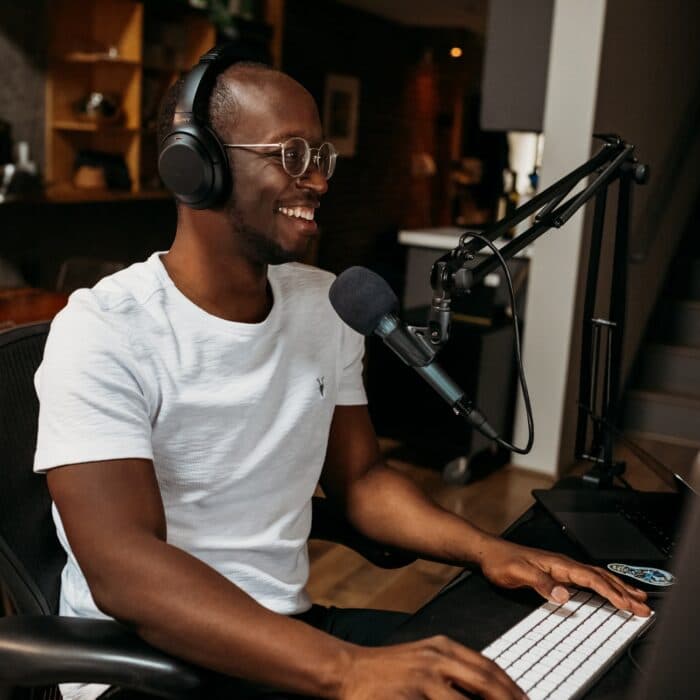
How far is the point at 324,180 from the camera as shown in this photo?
3.93 feet

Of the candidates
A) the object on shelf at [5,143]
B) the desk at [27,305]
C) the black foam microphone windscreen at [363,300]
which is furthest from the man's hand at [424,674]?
the object on shelf at [5,143]

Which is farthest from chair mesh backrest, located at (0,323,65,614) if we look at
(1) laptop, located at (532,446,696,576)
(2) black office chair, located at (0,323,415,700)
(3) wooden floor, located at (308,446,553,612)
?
(3) wooden floor, located at (308,446,553,612)

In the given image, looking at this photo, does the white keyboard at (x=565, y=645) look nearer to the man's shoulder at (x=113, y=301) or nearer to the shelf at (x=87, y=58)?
the man's shoulder at (x=113, y=301)

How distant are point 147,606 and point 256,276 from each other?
0.46 meters

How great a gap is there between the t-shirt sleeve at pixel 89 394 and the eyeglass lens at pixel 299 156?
10.9 inches

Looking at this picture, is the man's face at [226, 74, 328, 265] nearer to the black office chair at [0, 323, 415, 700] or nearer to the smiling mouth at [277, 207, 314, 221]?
the smiling mouth at [277, 207, 314, 221]

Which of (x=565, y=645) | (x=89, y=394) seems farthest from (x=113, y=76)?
(x=565, y=645)

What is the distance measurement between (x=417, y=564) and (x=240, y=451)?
203 cm

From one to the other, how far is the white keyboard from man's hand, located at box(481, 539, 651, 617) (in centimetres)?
1

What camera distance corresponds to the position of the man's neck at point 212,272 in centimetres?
120

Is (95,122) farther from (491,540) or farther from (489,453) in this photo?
(491,540)

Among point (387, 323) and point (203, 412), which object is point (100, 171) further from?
point (387, 323)

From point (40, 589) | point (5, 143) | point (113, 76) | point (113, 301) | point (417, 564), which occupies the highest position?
point (113, 76)

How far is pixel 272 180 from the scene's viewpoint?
1.15 metres
